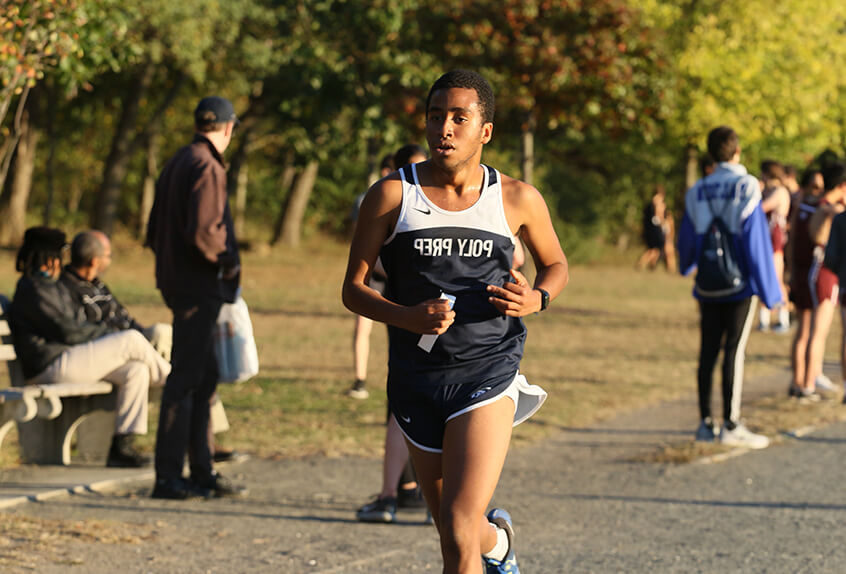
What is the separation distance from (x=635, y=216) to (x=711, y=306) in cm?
4280

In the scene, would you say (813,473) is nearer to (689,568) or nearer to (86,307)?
(689,568)

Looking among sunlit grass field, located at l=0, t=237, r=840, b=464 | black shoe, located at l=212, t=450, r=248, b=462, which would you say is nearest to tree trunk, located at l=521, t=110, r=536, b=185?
sunlit grass field, located at l=0, t=237, r=840, b=464

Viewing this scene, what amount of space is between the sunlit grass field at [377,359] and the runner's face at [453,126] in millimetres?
4605

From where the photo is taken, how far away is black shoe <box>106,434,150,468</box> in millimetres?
7961

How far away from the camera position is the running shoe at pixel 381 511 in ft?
21.7

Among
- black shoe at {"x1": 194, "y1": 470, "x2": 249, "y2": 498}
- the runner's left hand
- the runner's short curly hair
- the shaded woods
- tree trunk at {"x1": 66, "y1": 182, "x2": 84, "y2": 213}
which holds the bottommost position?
black shoe at {"x1": 194, "y1": 470, "x2": 249, "y2": 498}

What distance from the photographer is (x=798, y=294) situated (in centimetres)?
1136

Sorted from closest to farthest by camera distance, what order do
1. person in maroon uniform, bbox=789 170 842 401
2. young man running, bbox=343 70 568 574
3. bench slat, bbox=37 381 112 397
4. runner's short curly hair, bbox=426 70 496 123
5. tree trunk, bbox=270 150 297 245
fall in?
young man running, bbox=343 70 568 574
runner's short curly hair, bbox=426 70 496 123
bench slat, bbox=37 381 112 397
person in maroon uniform, bbox=789 170 842 401
tree trunk, bbox=270 150 297 245

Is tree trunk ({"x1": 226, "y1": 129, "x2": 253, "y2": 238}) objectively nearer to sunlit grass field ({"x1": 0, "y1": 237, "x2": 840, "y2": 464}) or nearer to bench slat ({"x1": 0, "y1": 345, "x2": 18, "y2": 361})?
sunlit grass field ({"x1": 0, "y1": 237, "x2": 840, "y2": 464})

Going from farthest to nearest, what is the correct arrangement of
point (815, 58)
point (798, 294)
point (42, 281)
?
point (815, 58), point (798, 294), point (42, 281)

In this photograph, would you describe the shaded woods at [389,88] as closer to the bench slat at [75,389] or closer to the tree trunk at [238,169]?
the tree trunk at [238,169]

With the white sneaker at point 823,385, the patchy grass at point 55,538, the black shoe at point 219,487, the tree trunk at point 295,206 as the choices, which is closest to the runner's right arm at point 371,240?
the patchy grass at point 55,538

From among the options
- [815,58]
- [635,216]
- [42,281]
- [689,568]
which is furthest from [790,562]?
[635,216]

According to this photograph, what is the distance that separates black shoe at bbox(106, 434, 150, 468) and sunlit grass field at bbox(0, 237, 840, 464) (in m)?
0.95
